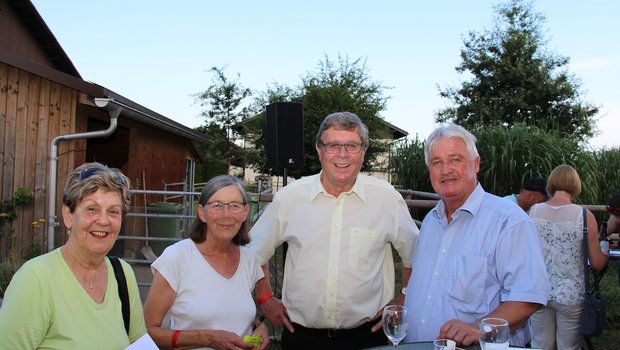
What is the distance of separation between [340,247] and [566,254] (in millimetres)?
2348

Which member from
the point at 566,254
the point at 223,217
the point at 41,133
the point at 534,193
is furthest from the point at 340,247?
the point at 41,133

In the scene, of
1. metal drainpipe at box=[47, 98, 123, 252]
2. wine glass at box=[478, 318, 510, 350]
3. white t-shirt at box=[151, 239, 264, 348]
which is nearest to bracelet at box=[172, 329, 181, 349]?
white t-shirt at box=[151, 239, 264, 348]

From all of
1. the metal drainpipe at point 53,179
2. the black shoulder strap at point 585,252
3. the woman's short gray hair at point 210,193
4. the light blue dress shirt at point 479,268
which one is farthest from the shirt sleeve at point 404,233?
the metal drainpipe at point 53,179

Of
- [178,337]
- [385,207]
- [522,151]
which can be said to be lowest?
[178,337]

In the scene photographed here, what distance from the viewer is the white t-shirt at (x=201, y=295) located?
2.58 metres

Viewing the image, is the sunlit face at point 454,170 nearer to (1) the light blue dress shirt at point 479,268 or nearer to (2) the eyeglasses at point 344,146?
(1) the light blue dress shirt at point 479,268

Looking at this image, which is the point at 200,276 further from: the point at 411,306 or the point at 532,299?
the point at 532,299

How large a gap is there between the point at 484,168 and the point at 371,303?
304 inches

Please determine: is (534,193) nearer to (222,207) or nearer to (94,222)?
(222,207)

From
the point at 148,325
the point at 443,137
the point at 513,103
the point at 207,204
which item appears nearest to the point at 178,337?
the point at 148,325

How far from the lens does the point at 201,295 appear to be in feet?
8.54

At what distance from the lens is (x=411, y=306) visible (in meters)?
2.55

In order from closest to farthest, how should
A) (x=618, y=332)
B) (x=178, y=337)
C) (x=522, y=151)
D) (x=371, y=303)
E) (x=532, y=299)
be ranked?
(x=532, y=299) < (x=178, y=337) < (x=371, y=303) < (x=618, y=332) < (x=522, y=151)

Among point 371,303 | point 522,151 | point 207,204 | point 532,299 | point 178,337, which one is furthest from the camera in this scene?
point 522,151
